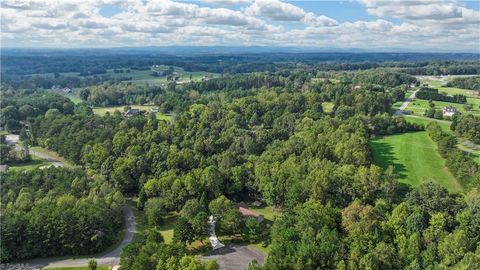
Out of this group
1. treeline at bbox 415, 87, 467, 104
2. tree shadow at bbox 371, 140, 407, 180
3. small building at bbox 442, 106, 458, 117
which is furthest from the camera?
treeline at bbox 415, 87, 467, 104

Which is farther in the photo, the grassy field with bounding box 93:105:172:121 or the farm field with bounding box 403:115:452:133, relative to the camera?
the grassy field with bounding box 93:105:172:121

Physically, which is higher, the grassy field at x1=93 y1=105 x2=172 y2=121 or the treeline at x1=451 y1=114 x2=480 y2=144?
the treeline at x1=451 y1=114 x2=480 y2=144

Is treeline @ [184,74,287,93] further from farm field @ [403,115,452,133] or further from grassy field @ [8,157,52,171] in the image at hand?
grassy field @ [8,157,52,171]

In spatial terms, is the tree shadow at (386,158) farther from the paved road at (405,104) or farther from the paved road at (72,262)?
the paved road at (72,262)

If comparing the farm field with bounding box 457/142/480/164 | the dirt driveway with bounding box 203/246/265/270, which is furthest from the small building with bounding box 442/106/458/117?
the dirt driveway with bounding box 203/246/265/270

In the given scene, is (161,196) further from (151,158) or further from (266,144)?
(266,144)

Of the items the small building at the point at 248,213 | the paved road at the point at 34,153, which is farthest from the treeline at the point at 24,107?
the small building at the point at 248,213

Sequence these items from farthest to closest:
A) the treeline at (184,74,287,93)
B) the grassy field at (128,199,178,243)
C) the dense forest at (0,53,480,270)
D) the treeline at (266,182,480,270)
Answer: the treeline at (184,74,287,93) → the grassy field at (128,199,178,243) → the dense forest at (0,53,480,270) → the treeline at (266,182,480,270)

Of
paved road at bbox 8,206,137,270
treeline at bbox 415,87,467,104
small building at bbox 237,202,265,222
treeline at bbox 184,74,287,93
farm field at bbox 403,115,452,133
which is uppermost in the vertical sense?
treeline at bbox 184,74,287,93
